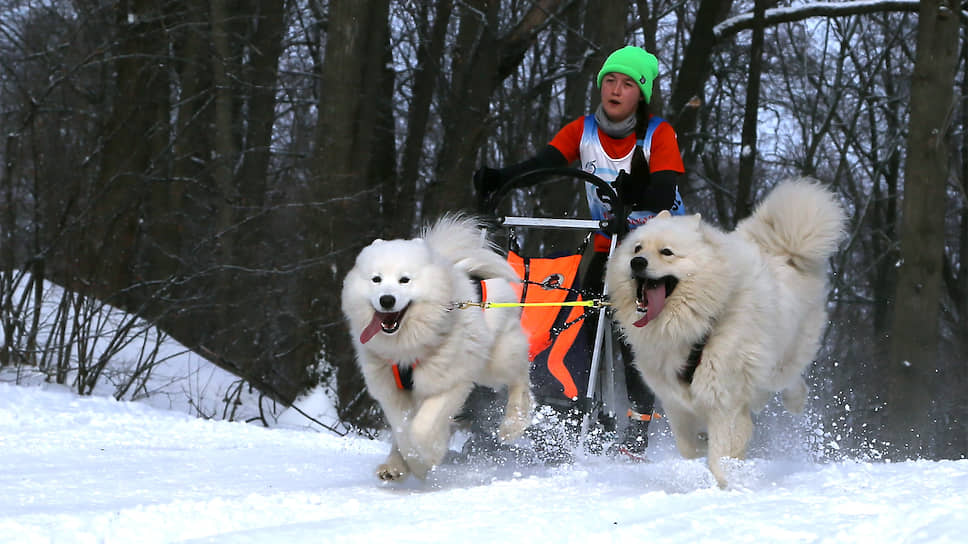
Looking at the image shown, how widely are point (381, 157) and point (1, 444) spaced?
24.9 ft

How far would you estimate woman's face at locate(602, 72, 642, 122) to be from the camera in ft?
15.6

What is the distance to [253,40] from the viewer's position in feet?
41.4

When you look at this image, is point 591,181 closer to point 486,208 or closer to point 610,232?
point 610,232

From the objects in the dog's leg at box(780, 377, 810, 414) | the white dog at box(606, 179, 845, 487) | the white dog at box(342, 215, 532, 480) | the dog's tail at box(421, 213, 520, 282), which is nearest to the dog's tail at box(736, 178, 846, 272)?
the white dog at box(606, 179, 845, 487)

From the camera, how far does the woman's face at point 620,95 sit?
187 inches

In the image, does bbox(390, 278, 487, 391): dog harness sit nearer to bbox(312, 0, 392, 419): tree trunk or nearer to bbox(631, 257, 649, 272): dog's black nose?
bbox(631, 257, 649, 272): dog's black nose

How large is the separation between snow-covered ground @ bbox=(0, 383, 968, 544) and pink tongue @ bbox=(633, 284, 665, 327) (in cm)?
65

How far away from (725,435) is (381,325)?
4.67 ft

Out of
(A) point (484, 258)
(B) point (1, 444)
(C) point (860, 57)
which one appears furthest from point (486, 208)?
(C) point (860, 57)

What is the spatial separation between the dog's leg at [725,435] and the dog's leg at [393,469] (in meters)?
1.25

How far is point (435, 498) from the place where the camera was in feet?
12.4

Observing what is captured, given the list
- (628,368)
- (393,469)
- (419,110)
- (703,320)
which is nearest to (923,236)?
(628,368)

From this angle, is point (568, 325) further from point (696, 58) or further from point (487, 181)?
point (696, 58)

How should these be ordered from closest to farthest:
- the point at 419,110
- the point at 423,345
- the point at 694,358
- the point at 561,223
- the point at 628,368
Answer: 1. the point at 694,358
2. the point at 423,345
3. the point at 561,223
4. the point at 628,368
5. the point at 419,110
